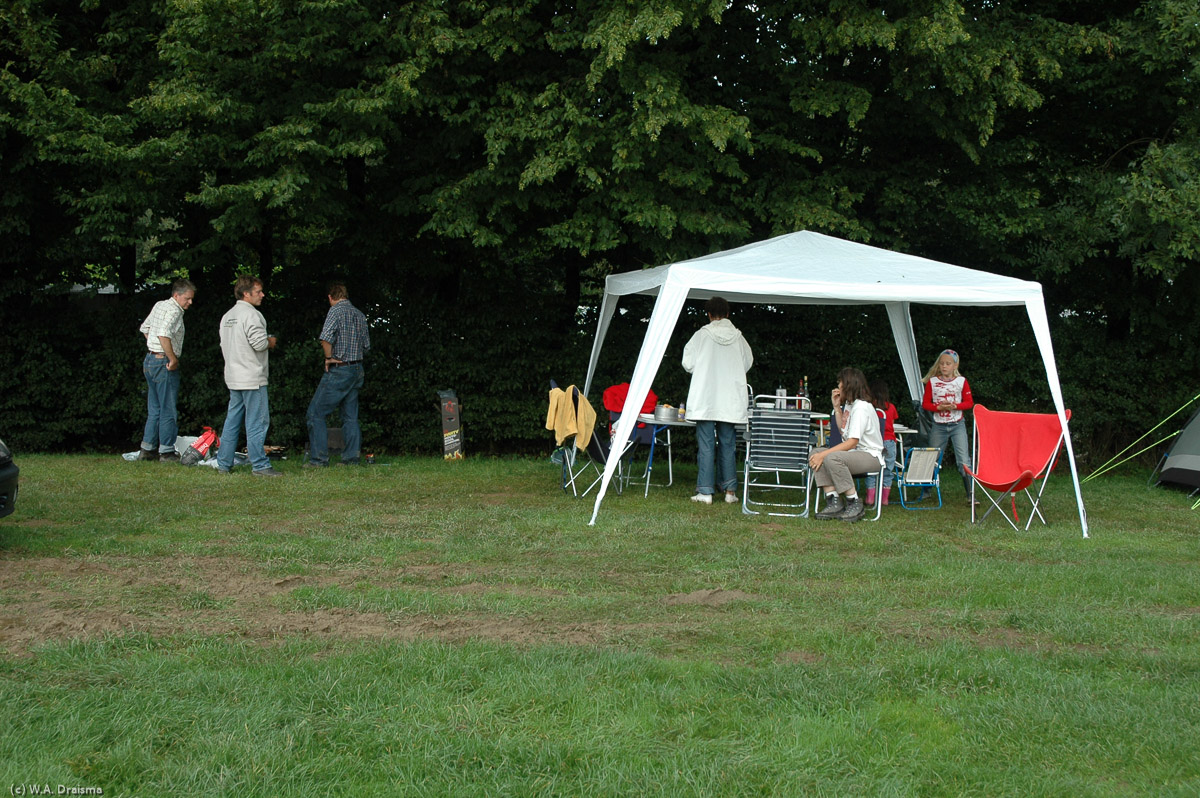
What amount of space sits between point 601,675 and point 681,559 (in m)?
2.36

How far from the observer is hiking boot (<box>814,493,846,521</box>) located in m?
8.33

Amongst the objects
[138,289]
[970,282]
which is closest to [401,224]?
[138,289]

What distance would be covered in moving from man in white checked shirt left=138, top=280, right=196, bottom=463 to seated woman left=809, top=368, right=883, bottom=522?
625cm

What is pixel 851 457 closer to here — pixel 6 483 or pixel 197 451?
pixel 6 483

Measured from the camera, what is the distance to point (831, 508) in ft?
27.4

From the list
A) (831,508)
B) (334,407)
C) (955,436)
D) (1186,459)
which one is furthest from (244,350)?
(1186,459)

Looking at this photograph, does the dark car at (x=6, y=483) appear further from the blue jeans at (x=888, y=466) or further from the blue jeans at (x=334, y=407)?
the blue jeans at (x=888, y=466)

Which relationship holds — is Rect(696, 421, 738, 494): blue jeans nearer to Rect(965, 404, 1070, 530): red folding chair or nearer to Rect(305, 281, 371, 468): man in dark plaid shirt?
Rect(965, 404, 1070, 530): red folding chair

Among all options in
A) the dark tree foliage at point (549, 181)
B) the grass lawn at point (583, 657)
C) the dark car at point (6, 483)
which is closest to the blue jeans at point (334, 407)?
the dark tree foliage at point (549, 181)

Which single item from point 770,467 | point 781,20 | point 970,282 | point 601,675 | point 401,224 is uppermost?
point 781,20

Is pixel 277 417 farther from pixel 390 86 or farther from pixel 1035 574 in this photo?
pixel 1035 574

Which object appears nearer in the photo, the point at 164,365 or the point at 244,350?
the point at 244,350

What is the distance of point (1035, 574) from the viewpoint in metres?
6.17

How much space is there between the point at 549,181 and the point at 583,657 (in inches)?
279
